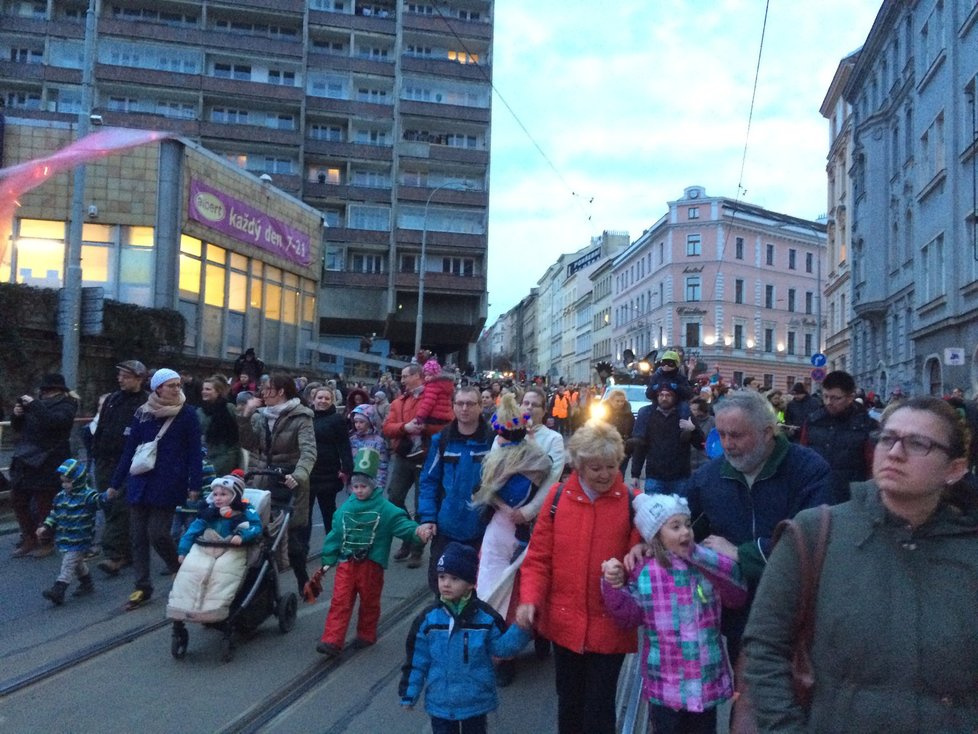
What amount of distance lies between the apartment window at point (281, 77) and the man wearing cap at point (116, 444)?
45.0m

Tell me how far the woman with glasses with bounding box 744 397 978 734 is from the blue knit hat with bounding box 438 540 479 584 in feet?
5.62

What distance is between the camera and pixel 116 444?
26.4 ft

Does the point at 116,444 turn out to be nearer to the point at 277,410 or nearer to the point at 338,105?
the point at 277,410

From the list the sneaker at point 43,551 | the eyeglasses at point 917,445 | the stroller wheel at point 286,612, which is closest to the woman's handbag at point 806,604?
the eyeglasses at point 917,445

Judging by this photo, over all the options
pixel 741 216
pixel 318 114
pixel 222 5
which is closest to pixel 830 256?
pixel 741 216

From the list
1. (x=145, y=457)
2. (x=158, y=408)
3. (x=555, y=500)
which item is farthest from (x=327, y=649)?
(x=555, y=500)

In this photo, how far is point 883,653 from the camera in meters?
2.09

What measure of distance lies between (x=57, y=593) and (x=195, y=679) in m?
2.33

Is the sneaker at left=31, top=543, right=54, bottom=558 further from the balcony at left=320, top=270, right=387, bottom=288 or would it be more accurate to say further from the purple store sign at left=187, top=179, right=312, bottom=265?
the balcony at left=320, top=270, right=387, bottom=288

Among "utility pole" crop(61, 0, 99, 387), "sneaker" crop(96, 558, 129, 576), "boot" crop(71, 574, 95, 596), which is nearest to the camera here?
"boot" crop(71, 574, 95, 596)

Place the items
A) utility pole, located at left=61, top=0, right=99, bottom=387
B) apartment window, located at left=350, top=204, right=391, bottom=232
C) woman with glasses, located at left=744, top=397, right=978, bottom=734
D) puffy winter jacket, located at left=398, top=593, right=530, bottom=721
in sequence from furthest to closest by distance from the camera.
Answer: apartment window, located at left=350, top=204, right=391, bottom=232 < utility pole, located at left=61, top=0, right=99, bottom=387 < puffy winter jacket, located at left=398, top=593, right=530, bottom=721 < woman with glasses, located at left=744, top=397, right=978, bottom=734

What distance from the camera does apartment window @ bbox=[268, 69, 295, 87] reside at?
49.2 metres

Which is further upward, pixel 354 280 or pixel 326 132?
pixel 326 132

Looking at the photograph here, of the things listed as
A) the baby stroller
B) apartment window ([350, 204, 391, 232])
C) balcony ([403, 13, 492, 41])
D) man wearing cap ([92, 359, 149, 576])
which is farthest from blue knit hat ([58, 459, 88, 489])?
balcony ([403, 13, 492, 41])
